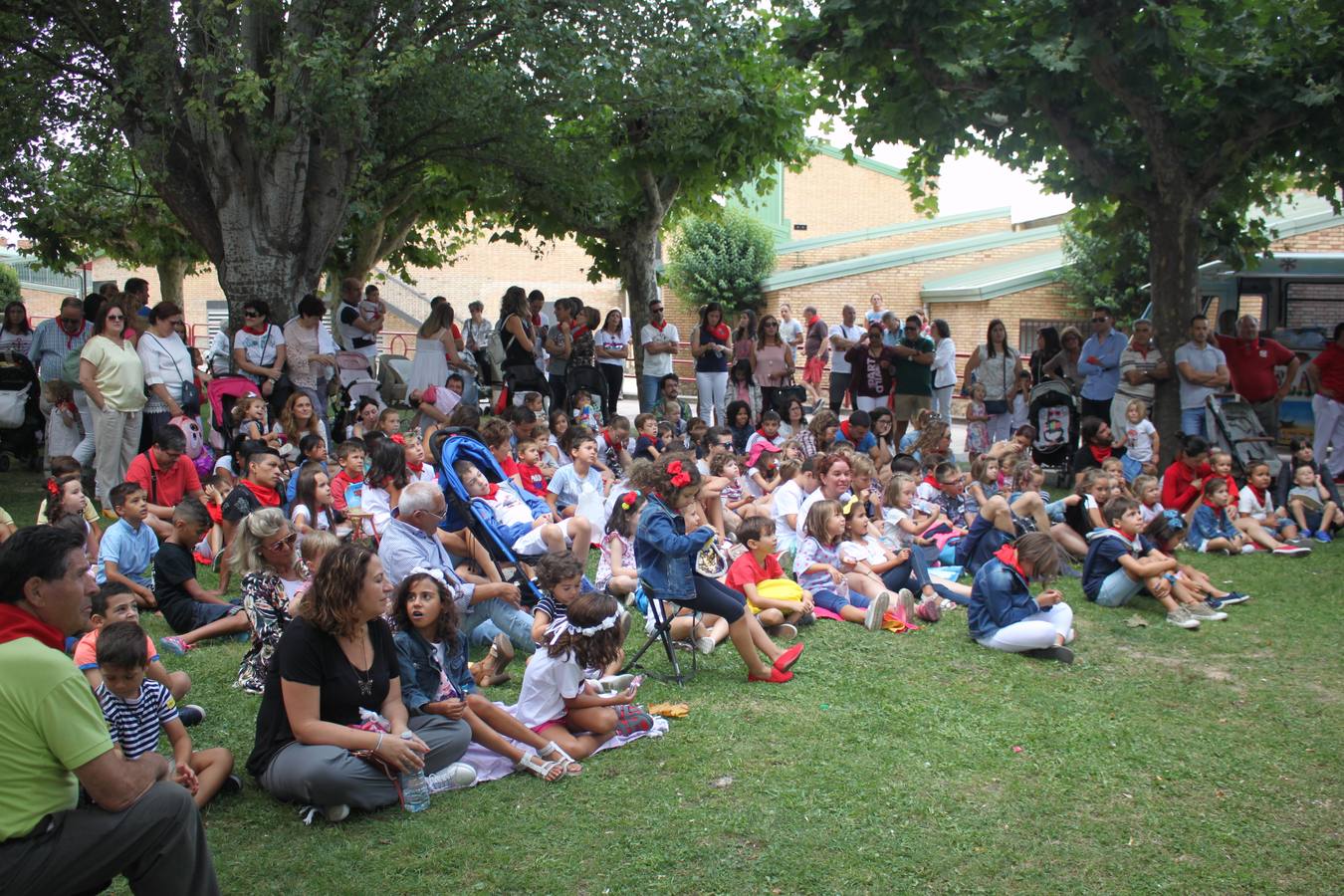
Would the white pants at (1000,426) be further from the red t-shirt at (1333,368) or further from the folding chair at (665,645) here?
the folding chair at (665,645)

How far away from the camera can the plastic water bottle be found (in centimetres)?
473

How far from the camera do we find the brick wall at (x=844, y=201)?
41500 millimetres

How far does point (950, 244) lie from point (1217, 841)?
27854 millimetres

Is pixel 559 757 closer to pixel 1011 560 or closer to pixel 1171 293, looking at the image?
pixel 1011 560

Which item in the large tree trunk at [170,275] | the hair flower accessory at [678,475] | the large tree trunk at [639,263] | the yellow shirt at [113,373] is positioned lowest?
the hair flower accessory at [678,475]

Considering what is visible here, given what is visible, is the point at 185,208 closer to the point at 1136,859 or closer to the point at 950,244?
the point at 1136,859

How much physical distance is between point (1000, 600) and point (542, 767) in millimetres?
Answer: 3391

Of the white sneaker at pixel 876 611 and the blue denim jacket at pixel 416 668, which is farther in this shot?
the white sneaker at pixel 876 611

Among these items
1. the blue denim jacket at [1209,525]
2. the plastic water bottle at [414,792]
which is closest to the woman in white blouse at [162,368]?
the plastic water bottle at [414,792]

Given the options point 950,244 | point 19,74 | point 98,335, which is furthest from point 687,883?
point 950,244

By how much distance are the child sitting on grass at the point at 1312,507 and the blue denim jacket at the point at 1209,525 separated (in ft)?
3.19

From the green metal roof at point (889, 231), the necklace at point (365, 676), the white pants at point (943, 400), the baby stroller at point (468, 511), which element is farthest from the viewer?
the green metal roof at point (889, 231)

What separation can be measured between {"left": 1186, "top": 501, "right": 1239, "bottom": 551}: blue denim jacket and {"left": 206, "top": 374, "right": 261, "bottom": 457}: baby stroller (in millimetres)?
8600

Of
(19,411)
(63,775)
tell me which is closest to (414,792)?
(63,775)
